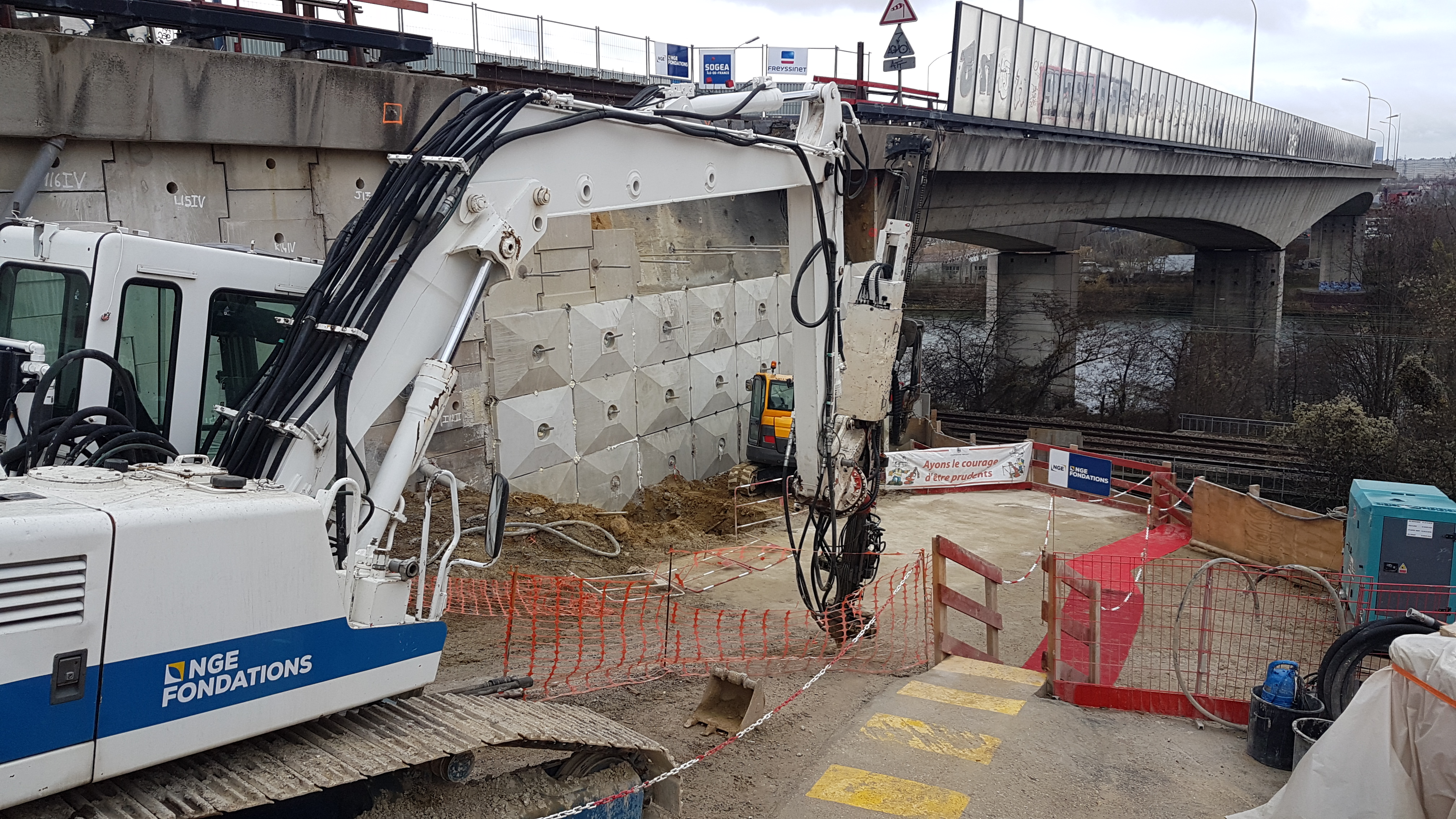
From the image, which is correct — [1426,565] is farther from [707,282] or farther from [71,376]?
[707,282]

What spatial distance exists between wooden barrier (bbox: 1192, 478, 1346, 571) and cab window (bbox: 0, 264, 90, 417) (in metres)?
15.0

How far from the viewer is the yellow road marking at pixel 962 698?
27.2 feet

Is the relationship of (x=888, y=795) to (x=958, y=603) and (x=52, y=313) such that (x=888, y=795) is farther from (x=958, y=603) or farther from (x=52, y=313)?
(x=52, y=313)

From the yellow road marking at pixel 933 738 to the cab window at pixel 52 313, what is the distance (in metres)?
5.49

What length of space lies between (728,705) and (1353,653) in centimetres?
447

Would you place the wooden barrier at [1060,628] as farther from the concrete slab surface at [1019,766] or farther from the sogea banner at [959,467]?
the sogea banner at [959,467]

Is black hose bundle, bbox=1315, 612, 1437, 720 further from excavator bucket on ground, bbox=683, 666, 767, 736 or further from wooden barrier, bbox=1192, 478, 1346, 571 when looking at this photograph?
wooden barrier, bbox=1192, 478, 1346, 571

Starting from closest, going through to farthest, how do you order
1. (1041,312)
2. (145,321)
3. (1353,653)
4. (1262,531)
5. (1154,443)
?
(145,321)
(1353,653)
(1262,531)
(1154,443)
(1041,312)

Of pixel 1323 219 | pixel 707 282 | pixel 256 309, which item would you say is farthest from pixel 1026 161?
pixel 1323 219

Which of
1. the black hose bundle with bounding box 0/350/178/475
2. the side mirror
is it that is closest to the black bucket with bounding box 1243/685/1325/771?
the side mirror

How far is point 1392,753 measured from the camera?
579 centimetres

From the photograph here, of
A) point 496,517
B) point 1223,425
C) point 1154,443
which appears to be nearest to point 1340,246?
point 1223,425

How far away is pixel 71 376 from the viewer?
545 cm

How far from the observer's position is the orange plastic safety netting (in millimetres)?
9492
